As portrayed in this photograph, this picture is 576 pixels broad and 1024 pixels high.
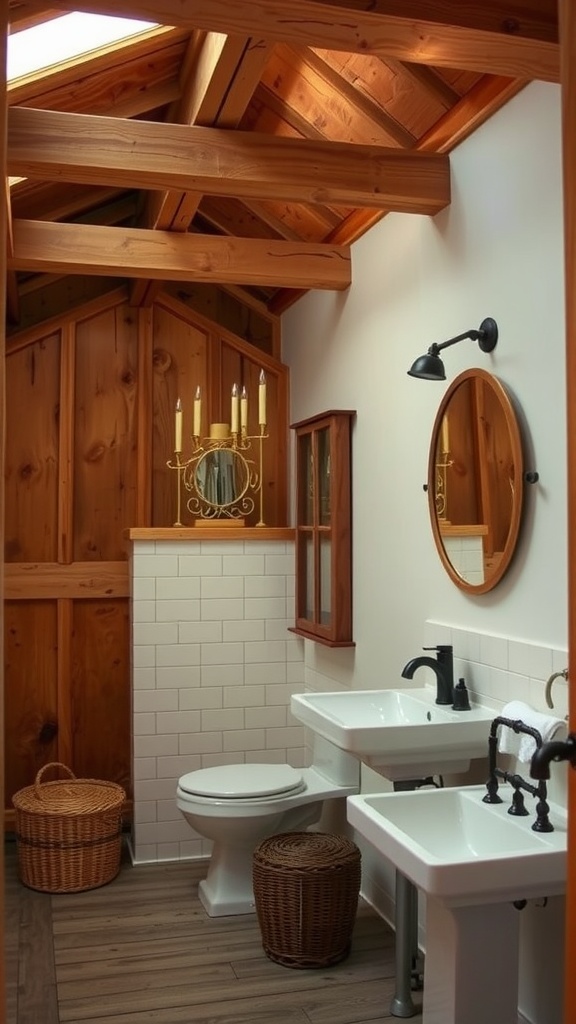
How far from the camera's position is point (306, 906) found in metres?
3.07

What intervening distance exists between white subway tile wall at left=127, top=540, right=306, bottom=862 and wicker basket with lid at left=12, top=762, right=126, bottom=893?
28 cm

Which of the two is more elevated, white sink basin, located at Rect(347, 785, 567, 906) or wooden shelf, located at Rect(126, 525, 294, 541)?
wooden shelf, located at Rect(126, 525, 294, 541)

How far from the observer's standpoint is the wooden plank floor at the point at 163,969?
110 inches

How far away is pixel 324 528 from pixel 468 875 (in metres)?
2.26

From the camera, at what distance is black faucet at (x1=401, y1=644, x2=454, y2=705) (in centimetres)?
286

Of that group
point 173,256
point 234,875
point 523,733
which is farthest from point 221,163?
point 234,875

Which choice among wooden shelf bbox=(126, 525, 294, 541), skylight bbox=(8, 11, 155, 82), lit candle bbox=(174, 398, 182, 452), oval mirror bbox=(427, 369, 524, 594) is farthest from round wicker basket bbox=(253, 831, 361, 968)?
skylight bbox=(8, 11, 155, 82)

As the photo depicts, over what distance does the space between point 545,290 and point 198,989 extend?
233cm

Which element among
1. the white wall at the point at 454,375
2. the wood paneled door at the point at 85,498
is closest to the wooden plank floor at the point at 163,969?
the white wall at the point at 454,375

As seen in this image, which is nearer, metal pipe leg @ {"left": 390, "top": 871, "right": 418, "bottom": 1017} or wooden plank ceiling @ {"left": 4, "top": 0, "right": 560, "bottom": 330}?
wooden plank ceiling @ {"left": 4, "top": 0, "right": 560, "bottom": 330}

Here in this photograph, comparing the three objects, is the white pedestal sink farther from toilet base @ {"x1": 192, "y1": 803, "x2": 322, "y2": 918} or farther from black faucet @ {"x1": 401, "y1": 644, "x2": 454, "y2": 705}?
toilet base @ {"x1": 192, "y1": 803, "x2": 322, "y2": 918}

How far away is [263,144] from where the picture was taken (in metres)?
2.94

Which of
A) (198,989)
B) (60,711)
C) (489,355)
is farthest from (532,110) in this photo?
(60,711)

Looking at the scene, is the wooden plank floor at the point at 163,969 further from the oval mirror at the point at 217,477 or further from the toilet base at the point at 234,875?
the oval mirror at the point at 217,477
